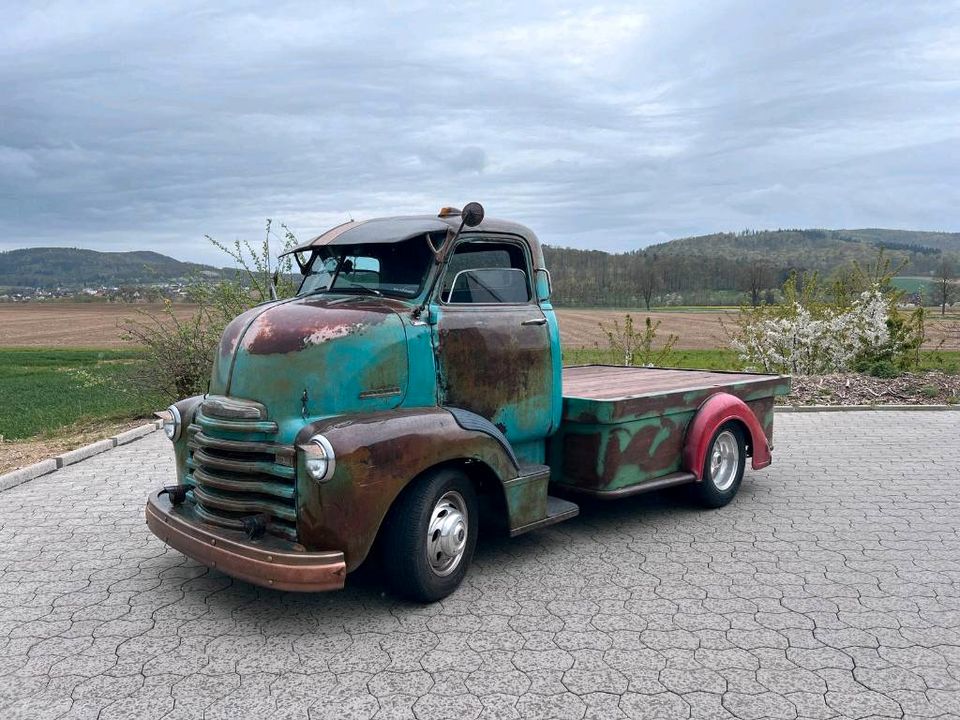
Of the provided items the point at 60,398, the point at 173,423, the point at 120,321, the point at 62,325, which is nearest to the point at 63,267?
the point at 62,325

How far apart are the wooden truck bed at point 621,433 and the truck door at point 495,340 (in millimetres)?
263

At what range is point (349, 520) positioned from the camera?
3.89m

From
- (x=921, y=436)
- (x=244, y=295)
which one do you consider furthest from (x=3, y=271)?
(x=921, y=436)

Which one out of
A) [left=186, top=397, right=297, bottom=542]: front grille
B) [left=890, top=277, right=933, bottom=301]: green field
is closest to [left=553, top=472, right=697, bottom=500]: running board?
[left=186, top=397, right=297, bottom=542]: front grille

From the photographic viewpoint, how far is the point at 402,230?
475 cm

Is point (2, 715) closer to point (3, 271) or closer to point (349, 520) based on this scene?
point (349, 520)

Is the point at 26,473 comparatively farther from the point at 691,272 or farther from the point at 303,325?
the point at 691,272

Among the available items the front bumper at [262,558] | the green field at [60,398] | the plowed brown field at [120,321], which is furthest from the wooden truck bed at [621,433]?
the plowed brown field at [120,321]

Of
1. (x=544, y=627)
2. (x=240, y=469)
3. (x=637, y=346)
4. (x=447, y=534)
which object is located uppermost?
(x=240, y=469)

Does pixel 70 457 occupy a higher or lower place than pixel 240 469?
lower

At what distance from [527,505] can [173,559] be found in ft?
7.88

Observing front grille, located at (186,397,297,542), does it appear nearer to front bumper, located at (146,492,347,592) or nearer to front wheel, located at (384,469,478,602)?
front bumper, located at (146,492,347,592)

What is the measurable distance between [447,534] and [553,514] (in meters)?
0.95

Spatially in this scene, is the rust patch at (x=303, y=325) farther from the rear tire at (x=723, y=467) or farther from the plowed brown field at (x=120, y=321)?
the plowed brown field at (x=120, y=321)
